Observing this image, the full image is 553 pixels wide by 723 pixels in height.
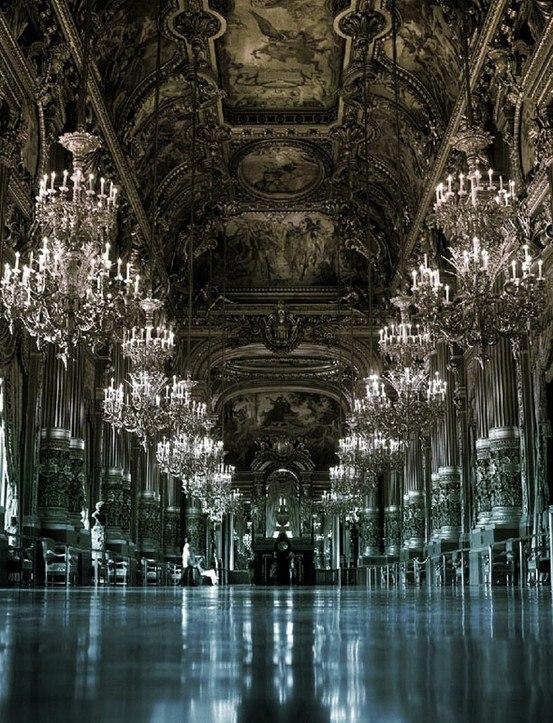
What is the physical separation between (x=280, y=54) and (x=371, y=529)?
18512 millimetres

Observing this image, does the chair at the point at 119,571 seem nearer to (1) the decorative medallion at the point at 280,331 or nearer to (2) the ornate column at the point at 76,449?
(2) the ornate column at the point at 76,449

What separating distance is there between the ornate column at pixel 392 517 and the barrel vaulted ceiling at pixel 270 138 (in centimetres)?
427

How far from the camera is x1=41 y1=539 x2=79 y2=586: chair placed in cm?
1261

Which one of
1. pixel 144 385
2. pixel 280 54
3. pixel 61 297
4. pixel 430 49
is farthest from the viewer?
pixel 280 54

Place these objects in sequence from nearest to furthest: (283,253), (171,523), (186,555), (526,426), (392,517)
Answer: (526,426), (186,555), (283,253), (171,523), (392,517)

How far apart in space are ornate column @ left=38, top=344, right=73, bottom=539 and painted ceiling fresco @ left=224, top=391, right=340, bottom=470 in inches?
A: 969

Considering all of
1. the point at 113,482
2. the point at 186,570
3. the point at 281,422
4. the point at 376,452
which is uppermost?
the point at 281,422

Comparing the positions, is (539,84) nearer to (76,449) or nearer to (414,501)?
(76,449)

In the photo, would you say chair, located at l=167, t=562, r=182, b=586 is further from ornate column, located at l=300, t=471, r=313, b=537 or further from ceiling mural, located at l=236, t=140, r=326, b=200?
ornate column, located at l=300, t=471, r=313, b=537

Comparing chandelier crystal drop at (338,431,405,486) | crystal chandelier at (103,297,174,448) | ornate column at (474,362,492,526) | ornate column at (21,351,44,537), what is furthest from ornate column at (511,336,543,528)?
ornate column at (21,351,44,537)

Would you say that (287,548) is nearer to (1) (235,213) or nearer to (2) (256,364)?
(2) (256,364)

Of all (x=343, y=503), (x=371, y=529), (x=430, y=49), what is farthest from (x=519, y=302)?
(x=371, y=529)

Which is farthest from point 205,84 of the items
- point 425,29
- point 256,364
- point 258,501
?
point 258,501

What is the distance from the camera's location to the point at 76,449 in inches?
603
